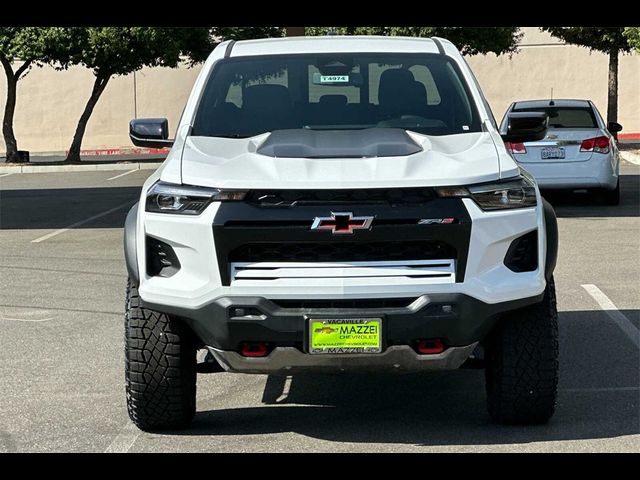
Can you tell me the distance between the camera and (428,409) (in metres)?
6.77

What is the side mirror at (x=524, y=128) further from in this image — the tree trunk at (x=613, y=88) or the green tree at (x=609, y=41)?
the tree trunk at (x=613, y=88)

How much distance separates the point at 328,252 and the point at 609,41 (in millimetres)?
Answer: 29941

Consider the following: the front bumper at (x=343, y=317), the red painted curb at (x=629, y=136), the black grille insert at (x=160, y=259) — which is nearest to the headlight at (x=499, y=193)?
the front bumper at (x=343, y=317)

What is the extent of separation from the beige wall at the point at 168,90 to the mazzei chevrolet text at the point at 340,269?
3447cm

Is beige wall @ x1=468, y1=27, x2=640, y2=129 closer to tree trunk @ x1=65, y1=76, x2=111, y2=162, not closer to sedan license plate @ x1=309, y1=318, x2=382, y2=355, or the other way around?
tree trunk @ x1=65, y1=76, x2=111, y2=162

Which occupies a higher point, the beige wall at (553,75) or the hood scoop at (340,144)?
the hood scoop at (340,144)

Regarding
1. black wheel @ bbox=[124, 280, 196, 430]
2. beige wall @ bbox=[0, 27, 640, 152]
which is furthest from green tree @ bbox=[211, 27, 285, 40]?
black wheel @ bbox=[124, 280, 196, 430]

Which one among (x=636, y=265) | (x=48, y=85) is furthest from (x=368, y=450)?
(x=48, y=85)

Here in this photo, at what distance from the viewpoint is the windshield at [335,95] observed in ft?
23.0

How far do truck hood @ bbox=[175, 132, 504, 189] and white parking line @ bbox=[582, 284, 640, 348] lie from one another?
9.36 ft

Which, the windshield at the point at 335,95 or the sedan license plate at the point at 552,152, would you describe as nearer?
the windshield at the point at 335,95
